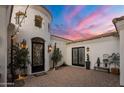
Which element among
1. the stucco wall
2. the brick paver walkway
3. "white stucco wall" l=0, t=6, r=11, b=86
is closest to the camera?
"white stucco wall" l=0, t=6, r=11, b=86

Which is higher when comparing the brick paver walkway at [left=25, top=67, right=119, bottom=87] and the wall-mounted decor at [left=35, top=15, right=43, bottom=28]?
the wall-mounted decor at [left=35, top=15, right=43, bottom=28]

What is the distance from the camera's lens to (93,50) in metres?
2.59

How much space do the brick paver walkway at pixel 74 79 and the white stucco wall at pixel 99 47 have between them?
18 cm

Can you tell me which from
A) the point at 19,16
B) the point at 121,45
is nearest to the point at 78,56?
the point at 121,45

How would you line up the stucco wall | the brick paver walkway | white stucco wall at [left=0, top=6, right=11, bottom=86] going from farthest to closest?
the stucco wall → the brick paver walkway → white stucco wall at [left=0, top=6, right=11, bottom=86]

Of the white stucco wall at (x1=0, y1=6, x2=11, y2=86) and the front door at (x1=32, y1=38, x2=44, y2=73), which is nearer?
the white stucco wall at (x1=0, y1=6, x2=11, y2=86)

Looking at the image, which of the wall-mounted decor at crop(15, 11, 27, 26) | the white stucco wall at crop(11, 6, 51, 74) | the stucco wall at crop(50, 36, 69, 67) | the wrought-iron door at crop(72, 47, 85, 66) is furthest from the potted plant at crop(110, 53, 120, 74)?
the wall-mounted decor at crop(15, 11, 27, 26)

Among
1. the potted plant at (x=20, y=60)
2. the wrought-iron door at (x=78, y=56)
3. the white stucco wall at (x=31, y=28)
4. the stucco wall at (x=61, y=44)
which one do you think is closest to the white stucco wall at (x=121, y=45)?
the wrought-iron door at (x=78, y=56)

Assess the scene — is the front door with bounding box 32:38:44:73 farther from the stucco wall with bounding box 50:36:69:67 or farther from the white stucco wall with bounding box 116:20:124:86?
the white stucco wall with bounding box 116:20:124:86

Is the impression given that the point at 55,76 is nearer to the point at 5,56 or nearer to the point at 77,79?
the point at 77,79

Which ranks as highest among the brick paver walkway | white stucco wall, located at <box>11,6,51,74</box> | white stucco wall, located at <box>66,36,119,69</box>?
white stucco wall, located at <box>11,6,51,74</box>

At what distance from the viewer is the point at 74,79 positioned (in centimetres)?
253

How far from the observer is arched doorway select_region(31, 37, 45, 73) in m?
2.45
